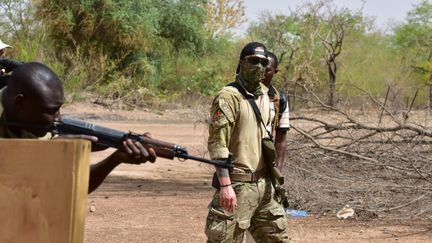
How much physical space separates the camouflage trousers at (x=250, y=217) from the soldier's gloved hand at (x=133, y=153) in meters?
1.98

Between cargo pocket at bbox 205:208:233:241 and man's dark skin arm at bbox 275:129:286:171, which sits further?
man's dark skin arm at bbox 275:129:286:171

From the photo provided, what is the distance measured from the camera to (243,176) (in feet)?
15.7

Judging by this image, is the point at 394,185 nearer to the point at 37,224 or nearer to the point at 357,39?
the point at 37,224

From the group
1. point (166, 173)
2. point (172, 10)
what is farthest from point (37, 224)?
point (172, 10)

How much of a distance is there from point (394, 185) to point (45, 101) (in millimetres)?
6291

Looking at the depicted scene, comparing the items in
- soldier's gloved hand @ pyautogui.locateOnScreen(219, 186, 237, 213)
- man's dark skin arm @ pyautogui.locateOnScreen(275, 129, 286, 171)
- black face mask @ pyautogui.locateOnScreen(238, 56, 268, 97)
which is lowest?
soldier's gloved hand @ pyautogui.locateOnScreen(219, 186, 237, 213)

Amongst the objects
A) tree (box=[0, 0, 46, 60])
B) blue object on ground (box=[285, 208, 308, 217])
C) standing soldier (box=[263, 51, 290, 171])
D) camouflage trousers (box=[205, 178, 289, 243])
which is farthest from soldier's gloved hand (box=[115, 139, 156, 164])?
tree (box=[0, 0, 46, 60])

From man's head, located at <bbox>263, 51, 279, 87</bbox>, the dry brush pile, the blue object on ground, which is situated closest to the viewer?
man's head, located at <bbox>263, 51, 279, 87</bbox>

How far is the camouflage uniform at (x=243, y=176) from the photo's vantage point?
15.4 ft

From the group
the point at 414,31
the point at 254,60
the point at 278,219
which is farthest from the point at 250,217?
the point at 414,31

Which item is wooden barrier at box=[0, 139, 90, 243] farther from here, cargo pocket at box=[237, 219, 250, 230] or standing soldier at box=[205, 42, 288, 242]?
cargo pocket at box=[237, 219, 250, 230]

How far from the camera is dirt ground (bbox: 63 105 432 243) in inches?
312

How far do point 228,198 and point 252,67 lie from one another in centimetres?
77

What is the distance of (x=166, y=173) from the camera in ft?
44.9
